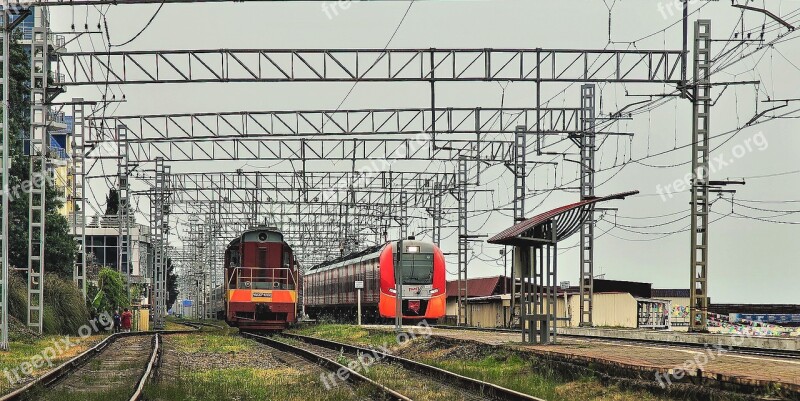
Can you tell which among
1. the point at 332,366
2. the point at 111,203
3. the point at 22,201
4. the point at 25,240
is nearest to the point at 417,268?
the point at 25,240

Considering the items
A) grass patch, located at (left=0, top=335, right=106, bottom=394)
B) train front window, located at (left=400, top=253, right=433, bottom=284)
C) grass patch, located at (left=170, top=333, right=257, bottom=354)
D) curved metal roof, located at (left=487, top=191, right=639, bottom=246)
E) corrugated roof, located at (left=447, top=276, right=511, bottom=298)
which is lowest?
corrugated roof, located at (left=447, top=276, right=511, bottom=298)

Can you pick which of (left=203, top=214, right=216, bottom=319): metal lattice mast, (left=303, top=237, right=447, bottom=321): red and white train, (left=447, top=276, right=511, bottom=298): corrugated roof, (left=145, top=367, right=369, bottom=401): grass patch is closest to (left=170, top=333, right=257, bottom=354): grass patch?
(left=145, top=367, right=369, bottom=401): grass patch

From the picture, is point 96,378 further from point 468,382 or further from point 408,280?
point 408,280

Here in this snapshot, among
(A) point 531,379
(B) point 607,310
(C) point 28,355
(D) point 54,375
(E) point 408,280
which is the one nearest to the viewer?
(A) point 531,379

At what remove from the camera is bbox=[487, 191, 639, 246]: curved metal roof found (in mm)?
20266

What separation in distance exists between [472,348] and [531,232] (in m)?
3.92

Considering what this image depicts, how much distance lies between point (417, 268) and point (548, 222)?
71.3 feet

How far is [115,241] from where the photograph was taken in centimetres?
9781

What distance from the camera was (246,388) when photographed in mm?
16172

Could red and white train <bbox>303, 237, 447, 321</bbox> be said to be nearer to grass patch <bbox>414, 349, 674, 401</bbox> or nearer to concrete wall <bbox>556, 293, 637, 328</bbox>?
concrete wall <bbox>556, 293, 637, 328</bbox>

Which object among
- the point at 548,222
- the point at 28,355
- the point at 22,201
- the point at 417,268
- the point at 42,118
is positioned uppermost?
the point at 42,118

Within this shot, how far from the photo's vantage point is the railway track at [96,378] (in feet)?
48.8

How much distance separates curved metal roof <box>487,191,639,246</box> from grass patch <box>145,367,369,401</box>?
4.73 m

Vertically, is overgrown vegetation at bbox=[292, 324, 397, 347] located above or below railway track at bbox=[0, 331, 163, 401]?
below
